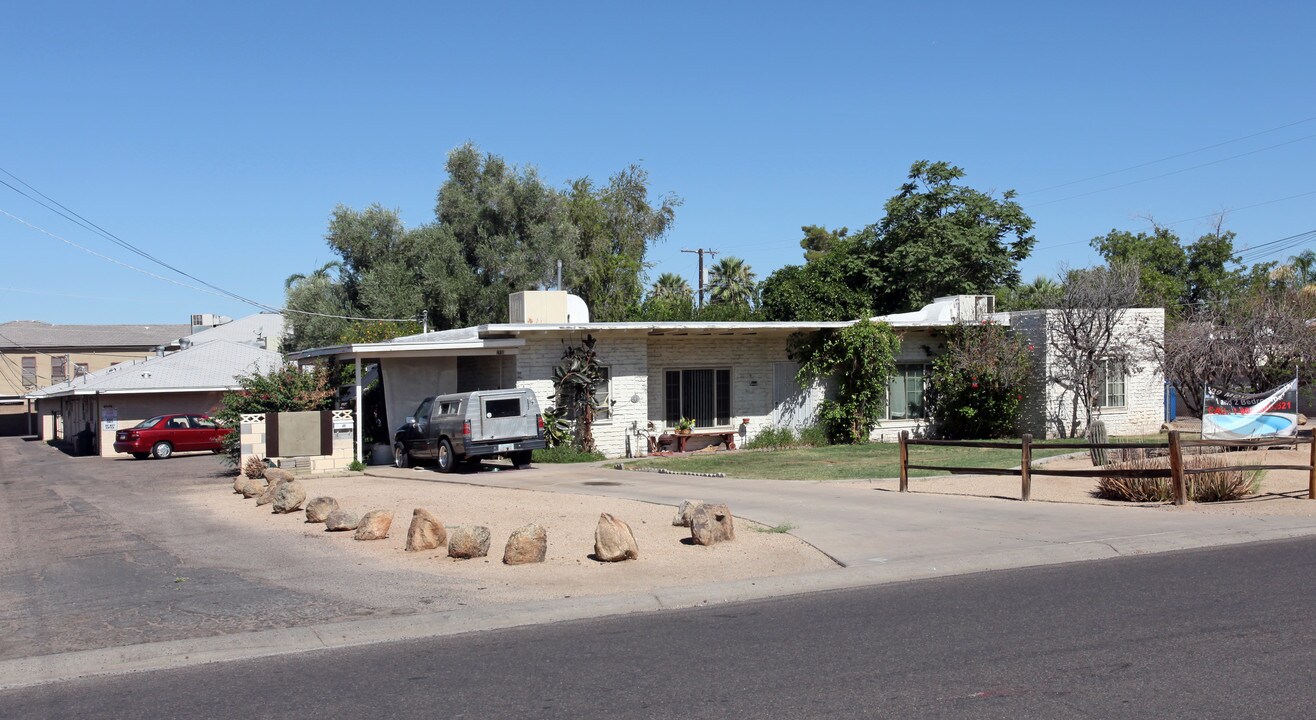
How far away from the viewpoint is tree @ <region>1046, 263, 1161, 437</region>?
26.8 m

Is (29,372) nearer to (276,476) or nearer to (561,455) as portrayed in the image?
(561,455)

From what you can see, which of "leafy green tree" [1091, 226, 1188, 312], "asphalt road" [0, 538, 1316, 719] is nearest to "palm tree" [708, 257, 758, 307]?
"leafy green tree" [1091, 226, 1188, 312]

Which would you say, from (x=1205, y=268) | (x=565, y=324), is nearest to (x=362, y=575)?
(x=565, y=324)

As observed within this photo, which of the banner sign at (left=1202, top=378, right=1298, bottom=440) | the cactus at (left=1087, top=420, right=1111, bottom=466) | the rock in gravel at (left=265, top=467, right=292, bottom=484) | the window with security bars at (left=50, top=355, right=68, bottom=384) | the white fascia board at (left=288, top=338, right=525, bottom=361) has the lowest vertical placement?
the rock in gravel at (left=265, top=467, right=292, bottom=484)

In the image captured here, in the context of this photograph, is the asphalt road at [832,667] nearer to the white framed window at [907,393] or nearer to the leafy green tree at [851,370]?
the leafy green tree at [851,370]

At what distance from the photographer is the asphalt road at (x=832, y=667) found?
634cm

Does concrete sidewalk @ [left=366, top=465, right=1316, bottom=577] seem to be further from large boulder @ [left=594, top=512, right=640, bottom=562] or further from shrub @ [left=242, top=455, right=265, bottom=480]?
shrub @ [left=242, top=455, right=265, bottom=480]

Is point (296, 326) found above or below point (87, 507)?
above

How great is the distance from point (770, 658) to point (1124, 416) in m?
24.5

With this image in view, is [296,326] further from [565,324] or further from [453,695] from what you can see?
[453,695]

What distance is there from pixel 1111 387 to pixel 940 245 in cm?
1651

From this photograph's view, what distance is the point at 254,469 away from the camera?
71.6 ft

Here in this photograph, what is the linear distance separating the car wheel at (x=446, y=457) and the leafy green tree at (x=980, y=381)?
13.4 meters

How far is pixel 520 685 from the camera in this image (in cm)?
693
